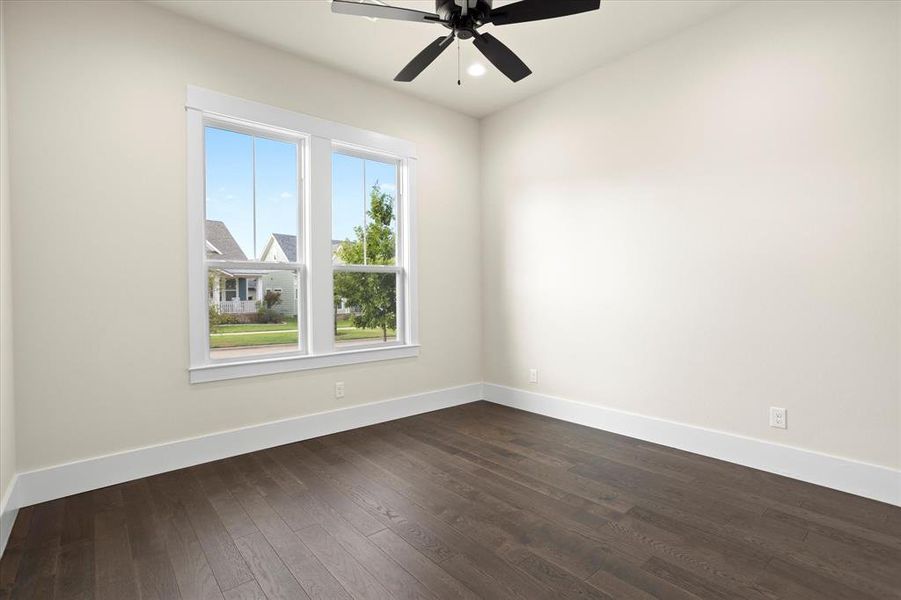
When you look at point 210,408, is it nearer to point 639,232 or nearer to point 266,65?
point 266,65

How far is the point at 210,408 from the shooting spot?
3131mm

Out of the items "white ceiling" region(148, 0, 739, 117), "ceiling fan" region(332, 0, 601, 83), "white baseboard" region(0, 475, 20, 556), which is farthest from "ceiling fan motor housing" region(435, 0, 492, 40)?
"white baseboard" region(0, 475, 20, 556)

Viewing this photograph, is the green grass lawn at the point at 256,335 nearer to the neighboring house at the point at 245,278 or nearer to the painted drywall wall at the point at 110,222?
the neighboring house at the point at 245,278

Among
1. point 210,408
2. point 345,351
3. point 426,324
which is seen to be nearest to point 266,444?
point 210,408

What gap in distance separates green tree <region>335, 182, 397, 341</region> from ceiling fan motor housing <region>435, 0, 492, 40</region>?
2063 millimetres

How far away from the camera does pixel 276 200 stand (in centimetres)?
355

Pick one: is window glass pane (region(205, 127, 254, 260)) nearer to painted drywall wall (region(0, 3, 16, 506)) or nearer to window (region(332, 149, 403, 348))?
window (region(332, 149, 403, 348))

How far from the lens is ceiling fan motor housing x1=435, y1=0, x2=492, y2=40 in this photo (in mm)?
2180

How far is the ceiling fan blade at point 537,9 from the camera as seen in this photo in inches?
80.9

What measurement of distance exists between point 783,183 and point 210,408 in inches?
159

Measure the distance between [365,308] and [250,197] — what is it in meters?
1.33

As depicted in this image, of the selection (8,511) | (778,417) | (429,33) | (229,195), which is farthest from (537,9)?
(8,511)

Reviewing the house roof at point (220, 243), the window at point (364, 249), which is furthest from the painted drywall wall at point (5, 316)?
the window at point (364, 249)

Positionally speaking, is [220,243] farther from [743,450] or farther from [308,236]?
[743,450]
